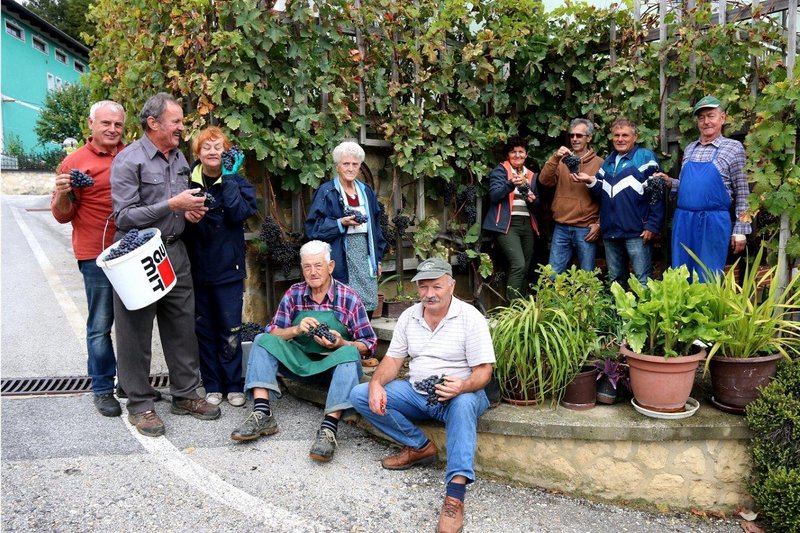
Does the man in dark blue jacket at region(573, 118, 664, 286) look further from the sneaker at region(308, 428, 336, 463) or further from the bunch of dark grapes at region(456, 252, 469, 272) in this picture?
the sneaker at region(308, 428, 336, 463)

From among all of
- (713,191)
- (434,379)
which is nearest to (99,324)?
(434,379)

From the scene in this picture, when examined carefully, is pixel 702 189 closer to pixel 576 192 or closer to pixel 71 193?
pixel 576 192

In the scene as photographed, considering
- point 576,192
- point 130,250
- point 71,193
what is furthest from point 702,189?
point 71,193

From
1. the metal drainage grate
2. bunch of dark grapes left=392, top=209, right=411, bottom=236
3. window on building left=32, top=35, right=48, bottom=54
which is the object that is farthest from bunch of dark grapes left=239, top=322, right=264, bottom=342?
window on building left=32, top=35, right=48, bottom=54

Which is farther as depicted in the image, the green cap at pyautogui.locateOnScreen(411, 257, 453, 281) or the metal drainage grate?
the metal drainage grate

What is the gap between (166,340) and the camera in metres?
3.78

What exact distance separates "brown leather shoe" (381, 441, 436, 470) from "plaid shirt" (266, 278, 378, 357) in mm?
→ 728

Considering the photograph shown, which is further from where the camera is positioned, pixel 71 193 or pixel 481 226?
pixel 481 226

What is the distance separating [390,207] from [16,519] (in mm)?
3562

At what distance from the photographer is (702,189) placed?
419cm

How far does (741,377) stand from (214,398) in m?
3.03

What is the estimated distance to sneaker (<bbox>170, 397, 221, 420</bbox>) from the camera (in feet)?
12.3

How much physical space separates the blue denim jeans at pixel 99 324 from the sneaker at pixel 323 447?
141 cm

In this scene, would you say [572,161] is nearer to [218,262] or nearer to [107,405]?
[218,262]
